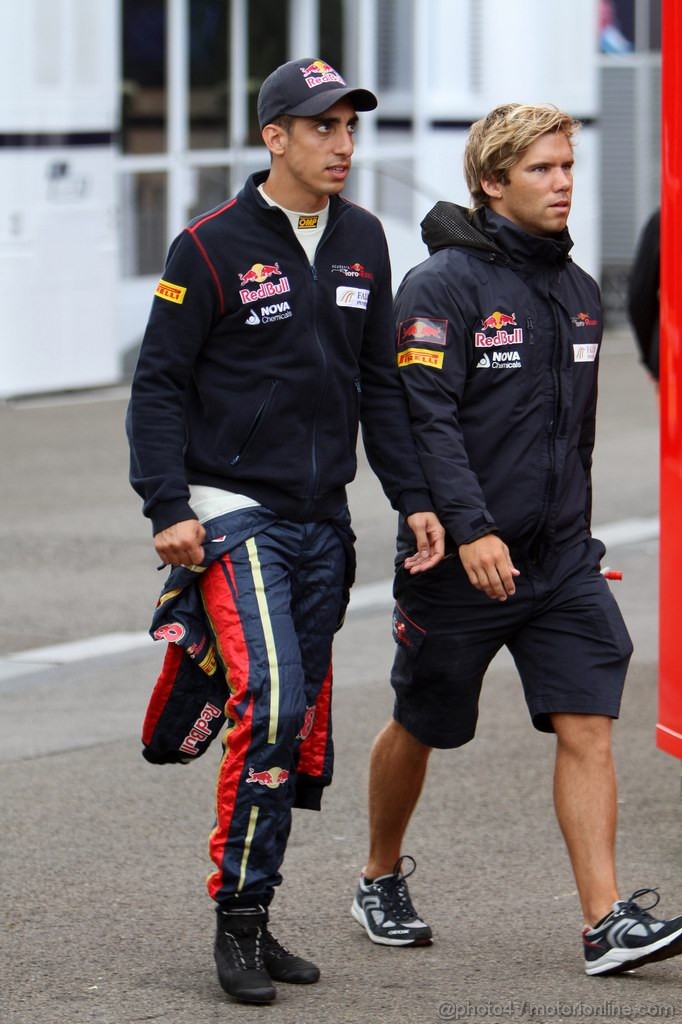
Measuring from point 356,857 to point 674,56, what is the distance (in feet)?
7.07

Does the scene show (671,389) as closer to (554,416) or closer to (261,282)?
(554,416)

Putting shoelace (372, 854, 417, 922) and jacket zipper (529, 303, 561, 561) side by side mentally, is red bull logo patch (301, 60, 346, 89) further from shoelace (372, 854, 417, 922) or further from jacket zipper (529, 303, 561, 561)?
shoelace (372, 854, 417, 922)

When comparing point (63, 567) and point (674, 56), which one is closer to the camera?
point (674, 56)

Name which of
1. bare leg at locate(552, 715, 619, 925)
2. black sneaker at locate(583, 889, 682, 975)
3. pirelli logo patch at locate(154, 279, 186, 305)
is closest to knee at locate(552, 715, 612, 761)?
bare leg at locate(552, 715, 619, 925)

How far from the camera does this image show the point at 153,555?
975 centimetres

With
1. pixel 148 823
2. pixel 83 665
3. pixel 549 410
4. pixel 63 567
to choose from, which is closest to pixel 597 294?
pixel 549 410

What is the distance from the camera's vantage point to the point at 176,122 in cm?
1828

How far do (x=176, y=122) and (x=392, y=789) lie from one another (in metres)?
14.4

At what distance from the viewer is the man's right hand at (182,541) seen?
4.06 metres

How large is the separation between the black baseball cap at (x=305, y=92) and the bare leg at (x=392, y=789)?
1374mm

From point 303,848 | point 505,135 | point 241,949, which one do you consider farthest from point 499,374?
point 303,848

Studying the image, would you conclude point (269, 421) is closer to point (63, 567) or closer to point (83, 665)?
point (83, 665)

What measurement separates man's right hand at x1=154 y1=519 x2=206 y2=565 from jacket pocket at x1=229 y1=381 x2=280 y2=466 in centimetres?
18

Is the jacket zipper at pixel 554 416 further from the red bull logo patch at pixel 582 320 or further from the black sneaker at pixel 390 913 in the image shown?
the black sneaker at pixel 390 913
